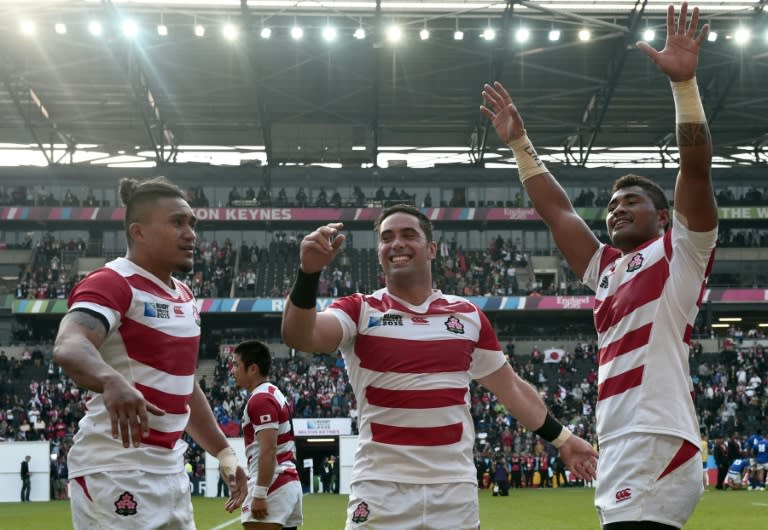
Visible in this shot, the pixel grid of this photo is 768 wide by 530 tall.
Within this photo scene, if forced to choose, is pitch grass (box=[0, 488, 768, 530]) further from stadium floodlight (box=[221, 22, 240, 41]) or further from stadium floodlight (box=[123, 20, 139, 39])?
stadium floodlight (box=[221, 22, 240, 41])

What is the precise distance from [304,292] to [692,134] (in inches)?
76.4

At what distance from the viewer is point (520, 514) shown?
63.3ft

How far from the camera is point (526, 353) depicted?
4556 centimetres

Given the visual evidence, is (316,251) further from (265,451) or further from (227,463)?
(265,451)

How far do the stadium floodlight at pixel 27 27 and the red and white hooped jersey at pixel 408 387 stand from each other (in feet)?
122

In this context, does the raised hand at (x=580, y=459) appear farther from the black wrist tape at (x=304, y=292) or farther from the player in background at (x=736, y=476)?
the player in background at (x=736, y=476)

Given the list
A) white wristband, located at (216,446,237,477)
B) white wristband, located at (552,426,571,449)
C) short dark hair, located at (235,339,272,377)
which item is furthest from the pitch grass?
white wristband, located at (216,446,237,477)

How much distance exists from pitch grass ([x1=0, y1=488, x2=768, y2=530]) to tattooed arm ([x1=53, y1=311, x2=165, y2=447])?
40.5 ft

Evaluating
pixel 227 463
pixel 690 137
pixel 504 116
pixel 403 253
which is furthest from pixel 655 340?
pixel 227 463

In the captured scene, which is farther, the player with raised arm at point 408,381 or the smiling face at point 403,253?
the smiling face at point 403,253

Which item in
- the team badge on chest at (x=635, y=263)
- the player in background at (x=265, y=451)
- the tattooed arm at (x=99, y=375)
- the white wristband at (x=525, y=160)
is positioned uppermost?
the white wristband at (x=525, y=160)

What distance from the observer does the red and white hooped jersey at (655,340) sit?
4.45 m

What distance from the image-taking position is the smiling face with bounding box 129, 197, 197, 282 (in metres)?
4.98

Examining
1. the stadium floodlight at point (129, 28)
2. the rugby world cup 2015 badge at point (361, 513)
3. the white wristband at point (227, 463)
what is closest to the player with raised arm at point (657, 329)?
the rugby world cup 2015 badge at point (361, 513)
